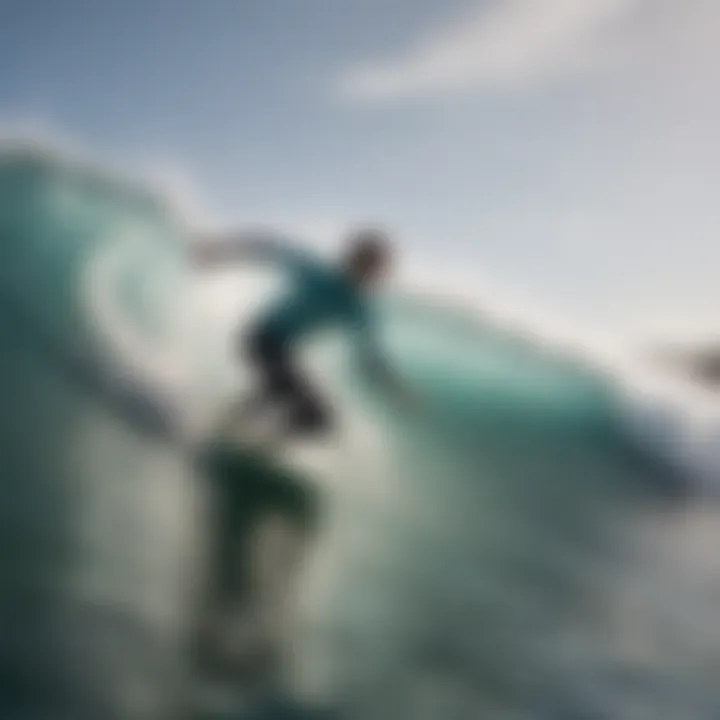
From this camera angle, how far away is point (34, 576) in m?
1.47

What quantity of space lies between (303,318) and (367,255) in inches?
5.5

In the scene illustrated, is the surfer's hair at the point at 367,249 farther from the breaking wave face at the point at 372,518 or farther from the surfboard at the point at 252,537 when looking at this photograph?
the surfboard at the point at 252,537

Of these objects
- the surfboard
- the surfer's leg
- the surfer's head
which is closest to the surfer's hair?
the surfer's head

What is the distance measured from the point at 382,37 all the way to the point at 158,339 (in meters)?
0.60

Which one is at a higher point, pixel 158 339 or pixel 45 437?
pixel 158 339

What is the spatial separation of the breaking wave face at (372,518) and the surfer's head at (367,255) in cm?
5

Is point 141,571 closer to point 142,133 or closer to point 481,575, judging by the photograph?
point 481,575

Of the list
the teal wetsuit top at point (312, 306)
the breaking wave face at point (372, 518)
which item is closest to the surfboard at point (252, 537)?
the breaking wave face at point (372, 518)

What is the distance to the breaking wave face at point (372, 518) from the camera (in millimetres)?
1461

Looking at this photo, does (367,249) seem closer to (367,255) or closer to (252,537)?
(367,255)

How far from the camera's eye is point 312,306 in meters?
1.54

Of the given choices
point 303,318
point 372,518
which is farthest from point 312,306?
point 372,518

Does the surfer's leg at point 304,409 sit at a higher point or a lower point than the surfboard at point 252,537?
higher

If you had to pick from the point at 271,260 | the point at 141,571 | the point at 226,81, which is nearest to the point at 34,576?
the point at 141,571
